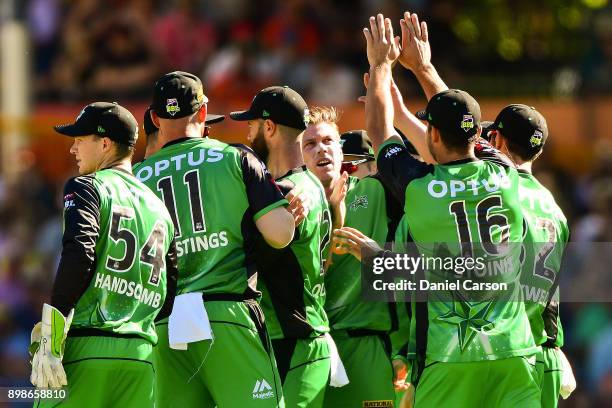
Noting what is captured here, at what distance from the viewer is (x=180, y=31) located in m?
17.2

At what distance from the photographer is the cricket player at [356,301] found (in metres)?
8.45

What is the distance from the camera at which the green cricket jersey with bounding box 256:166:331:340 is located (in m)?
7.86

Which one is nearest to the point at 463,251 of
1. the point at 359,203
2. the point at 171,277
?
the point at 171,277

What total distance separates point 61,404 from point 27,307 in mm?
9618

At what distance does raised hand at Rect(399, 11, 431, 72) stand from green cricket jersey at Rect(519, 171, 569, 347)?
923 millimetres

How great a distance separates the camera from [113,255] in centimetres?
685

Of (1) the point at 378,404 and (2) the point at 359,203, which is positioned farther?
(2) the point at 359,203

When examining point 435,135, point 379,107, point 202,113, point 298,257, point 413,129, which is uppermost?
point 202,113

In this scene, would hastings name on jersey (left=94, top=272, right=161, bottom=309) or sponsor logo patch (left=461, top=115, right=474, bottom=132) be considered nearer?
hastings name on jersey (left=94, top=272, right=161, bottom=309)

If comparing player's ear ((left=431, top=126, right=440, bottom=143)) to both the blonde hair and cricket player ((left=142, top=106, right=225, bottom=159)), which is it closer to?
the blonde hair

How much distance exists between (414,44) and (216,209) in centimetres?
159

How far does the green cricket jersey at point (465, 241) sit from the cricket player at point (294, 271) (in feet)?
3.15

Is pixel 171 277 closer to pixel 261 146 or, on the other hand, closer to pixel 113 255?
pixel 113 255

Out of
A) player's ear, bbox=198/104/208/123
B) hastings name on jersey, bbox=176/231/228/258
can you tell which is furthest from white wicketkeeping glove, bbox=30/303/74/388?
player's ear, bbox=198/104/208/123
